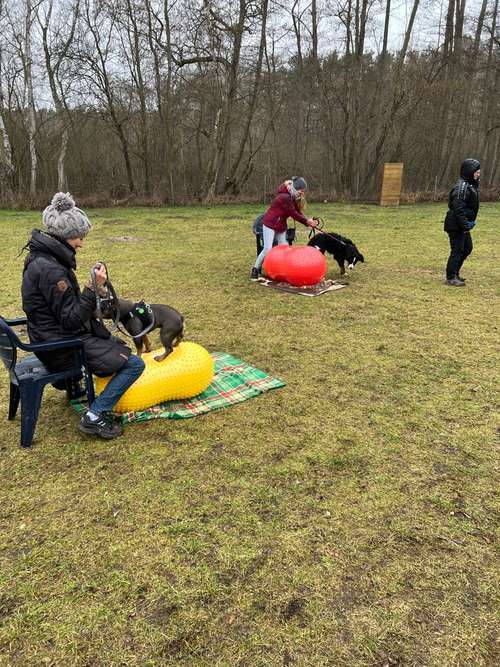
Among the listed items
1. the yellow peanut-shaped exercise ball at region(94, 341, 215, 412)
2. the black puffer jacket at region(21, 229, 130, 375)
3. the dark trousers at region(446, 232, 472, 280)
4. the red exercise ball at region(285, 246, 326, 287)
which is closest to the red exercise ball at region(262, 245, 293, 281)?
the red exercise ball at region(285, 246, 326, 287)

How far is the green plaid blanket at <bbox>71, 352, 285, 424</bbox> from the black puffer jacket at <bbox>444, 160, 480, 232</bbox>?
428 centimetres

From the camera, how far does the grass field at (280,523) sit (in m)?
2.02

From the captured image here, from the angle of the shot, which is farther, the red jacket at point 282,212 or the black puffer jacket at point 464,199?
the red jacket at point 282,212

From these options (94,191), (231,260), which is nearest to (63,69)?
(94,191)

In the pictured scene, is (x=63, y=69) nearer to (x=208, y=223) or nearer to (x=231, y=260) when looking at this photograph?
(x=208, y=223)

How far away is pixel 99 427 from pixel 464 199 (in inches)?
236

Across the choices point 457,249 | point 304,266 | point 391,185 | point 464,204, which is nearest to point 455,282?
point 457,249

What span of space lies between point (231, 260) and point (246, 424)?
627cm

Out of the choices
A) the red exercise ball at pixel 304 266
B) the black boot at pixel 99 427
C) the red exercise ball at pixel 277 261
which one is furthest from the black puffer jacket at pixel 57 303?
the red exercise ball at pixel 277 261

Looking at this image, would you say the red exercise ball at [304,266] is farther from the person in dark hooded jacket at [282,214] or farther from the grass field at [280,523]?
the grass field at [280,523]

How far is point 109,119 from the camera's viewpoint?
21.3 m

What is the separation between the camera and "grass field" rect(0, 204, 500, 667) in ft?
6.61

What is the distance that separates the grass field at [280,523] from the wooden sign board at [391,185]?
53.4 feet

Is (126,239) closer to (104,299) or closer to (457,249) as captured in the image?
(457,249)
